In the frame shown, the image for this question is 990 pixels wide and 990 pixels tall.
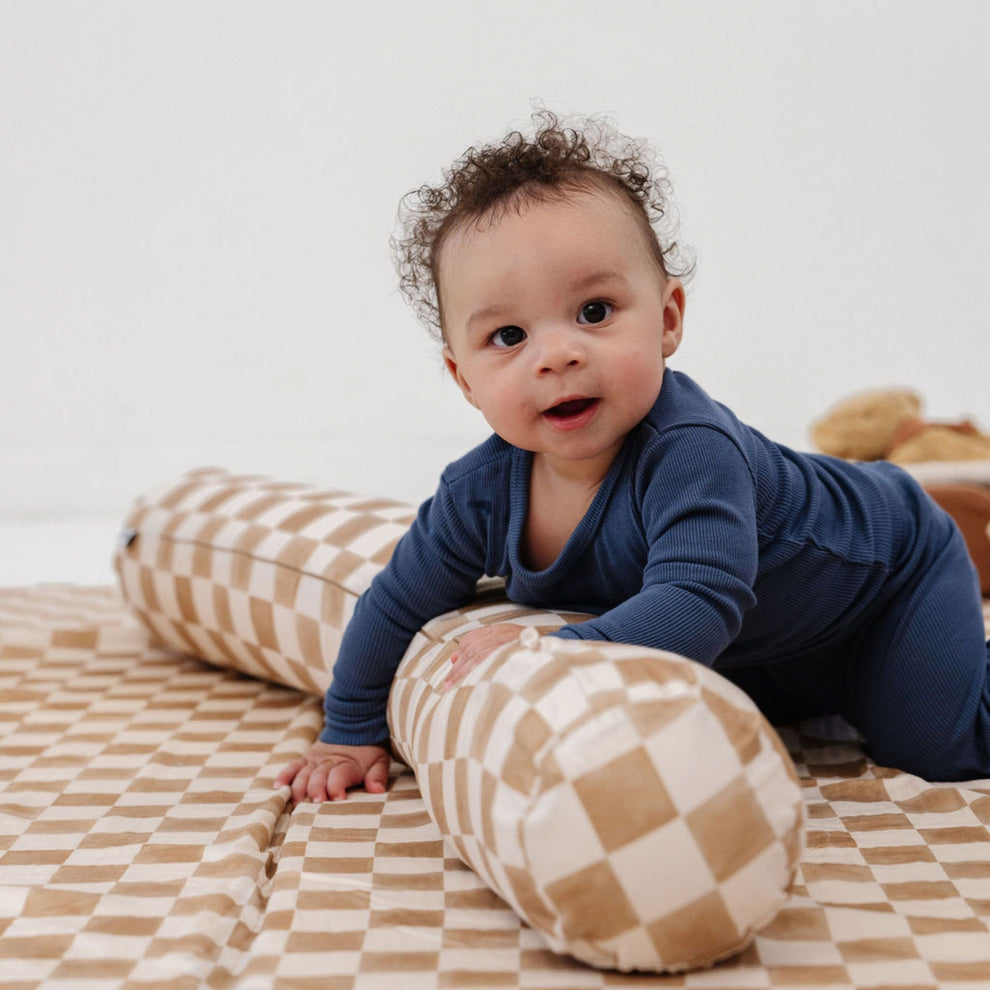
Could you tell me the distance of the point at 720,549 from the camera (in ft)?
2.94

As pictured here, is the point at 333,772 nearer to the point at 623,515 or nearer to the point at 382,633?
the point at 382,633

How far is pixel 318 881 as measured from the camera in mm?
871

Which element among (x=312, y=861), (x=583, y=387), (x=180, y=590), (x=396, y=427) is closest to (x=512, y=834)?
(x=312, y=861)

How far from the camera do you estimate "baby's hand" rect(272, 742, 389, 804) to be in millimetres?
1076

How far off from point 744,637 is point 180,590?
29.4 inches

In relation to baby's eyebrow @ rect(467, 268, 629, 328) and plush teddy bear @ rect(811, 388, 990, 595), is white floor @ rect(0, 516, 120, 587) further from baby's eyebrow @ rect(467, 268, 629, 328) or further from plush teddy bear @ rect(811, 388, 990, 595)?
baby's eyebrow @ rect(467, 268, 629, 328)

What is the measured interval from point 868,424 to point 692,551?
1.27m

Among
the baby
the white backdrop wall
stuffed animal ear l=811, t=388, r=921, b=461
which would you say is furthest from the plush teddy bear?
the white backdrop wall

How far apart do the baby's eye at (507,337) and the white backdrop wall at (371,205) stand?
242 centimetres

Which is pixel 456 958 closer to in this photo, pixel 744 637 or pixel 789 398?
pixel 744 637

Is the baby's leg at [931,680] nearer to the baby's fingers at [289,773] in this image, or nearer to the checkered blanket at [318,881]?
the checkered blanket at [318,881]

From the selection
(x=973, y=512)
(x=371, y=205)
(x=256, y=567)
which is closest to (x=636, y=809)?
(x=256, y=567)

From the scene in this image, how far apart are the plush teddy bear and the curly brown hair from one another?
29.6 inches

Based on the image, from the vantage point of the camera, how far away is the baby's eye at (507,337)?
0.96 metres
